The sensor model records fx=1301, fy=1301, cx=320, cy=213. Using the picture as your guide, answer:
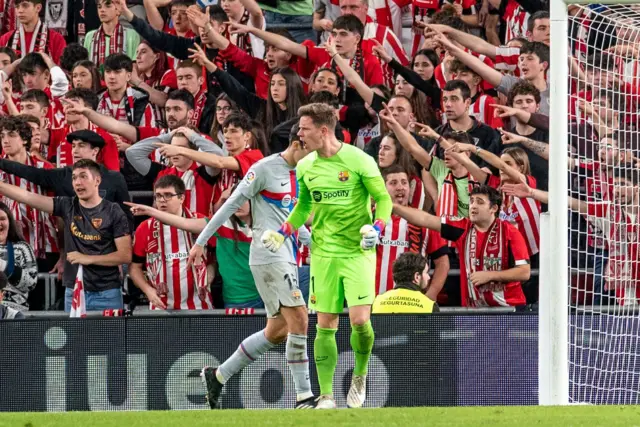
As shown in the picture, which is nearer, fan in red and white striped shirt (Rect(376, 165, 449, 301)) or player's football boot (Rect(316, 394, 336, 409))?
player's football boot (Rect(316, 394, 336, 409))

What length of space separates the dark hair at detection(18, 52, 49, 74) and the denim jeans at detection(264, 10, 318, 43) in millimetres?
2417

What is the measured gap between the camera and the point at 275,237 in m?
9.02

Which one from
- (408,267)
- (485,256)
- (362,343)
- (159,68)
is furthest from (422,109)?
(362,343)

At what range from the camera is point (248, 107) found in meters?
12.5

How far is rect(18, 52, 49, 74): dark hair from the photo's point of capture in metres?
13.6

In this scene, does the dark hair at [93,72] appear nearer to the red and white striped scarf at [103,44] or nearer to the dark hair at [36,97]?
the dark hair at [36,97]

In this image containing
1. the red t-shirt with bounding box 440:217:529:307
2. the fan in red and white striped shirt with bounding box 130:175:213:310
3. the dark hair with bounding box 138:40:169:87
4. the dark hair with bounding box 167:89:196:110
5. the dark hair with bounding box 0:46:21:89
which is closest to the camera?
the red t-shirt with bounding box 440:217:529:307

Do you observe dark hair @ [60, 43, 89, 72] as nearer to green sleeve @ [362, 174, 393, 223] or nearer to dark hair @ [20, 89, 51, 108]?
dark hair @ [20, 89, 51, 108]

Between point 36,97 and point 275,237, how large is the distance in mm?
4825

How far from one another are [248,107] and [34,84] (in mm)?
2557

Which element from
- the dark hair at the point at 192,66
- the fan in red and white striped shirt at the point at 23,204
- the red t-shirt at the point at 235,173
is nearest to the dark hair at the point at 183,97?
the dark hair at the point at 192,66

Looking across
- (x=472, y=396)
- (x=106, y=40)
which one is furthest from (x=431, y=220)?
(x=106, y=40)

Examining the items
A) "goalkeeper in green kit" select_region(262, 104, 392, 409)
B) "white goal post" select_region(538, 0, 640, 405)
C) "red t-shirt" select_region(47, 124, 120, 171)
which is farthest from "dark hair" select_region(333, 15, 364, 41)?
"goalkeeper in green kit" select_region(262, 104, 392, 409)

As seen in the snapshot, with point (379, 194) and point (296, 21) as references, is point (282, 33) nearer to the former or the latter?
point (296, 21)
